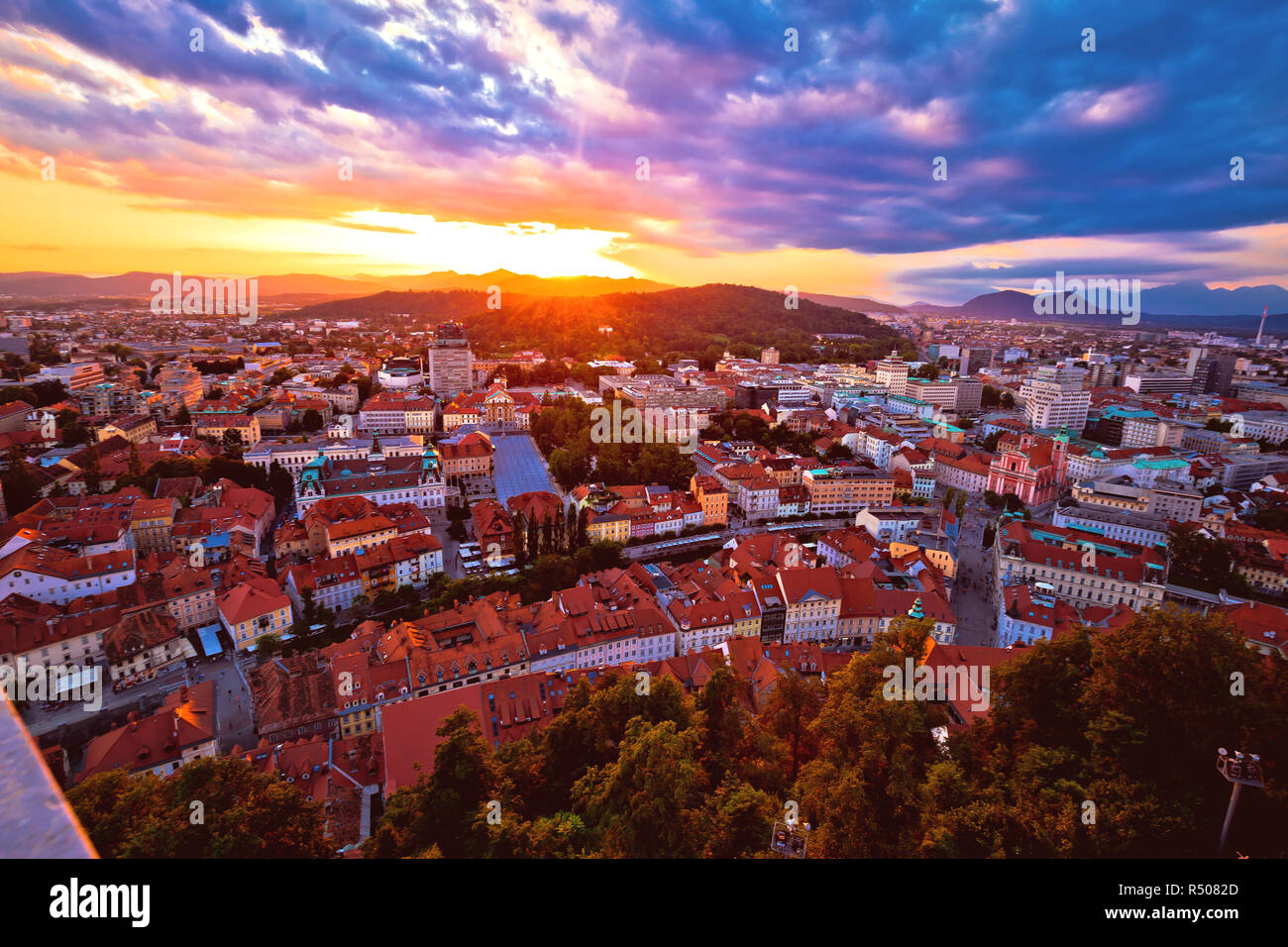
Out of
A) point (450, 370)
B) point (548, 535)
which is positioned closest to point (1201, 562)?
point (548, 535)

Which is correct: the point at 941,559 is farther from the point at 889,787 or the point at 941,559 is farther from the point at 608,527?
the point at 889,787

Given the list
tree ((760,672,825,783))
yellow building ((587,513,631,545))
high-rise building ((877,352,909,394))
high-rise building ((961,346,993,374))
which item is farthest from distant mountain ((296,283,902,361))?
tree ((760,672,825,783))

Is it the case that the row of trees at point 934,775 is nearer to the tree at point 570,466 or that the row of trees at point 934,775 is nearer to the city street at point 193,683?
the city street at point 193,683

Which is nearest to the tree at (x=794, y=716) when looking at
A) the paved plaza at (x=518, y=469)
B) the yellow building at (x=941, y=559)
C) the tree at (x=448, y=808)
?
the tree at (x=448, y=808)

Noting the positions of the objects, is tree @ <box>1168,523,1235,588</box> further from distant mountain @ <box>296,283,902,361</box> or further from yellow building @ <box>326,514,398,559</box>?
distant mountain @ <box>296,283,902,361</box>
